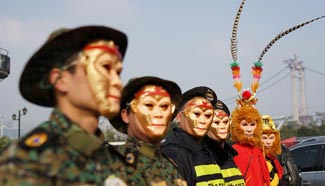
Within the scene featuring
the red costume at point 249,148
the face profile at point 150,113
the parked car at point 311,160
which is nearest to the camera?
the face profile at point 150,113

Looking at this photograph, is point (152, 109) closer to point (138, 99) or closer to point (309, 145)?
point (138, 99)

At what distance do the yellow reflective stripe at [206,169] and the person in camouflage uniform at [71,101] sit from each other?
6.17 ft

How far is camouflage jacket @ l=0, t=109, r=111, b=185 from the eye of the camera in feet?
5.56

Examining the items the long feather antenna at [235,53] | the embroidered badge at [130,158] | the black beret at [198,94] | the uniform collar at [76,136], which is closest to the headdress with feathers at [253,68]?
the long feather antenna at [235,53]

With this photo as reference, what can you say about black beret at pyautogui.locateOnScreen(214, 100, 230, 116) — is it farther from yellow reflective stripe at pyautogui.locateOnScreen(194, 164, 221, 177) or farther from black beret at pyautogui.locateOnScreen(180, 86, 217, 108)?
yellow reflective stripe at pyautogui.locateOnScreen(194, 164, 221, 177)

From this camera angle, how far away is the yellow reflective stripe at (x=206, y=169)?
3.87m

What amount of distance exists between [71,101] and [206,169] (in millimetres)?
2231

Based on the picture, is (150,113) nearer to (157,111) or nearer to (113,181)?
(157,111)

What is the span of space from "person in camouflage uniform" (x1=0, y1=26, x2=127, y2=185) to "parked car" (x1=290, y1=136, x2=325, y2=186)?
616 cm

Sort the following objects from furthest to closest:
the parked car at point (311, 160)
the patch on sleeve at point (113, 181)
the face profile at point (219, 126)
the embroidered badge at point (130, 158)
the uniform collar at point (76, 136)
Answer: the parked car at point (311, 160), the face profile at point (219, 126), the embroidered badge at point (130, 158), the patch on sleeve at point (113, 181), the uniform collar at point (76, 136)

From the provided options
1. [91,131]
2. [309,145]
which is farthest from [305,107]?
[91,131]

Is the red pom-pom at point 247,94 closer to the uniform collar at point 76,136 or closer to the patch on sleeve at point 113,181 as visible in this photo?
the patch on sleeve at point 113,181

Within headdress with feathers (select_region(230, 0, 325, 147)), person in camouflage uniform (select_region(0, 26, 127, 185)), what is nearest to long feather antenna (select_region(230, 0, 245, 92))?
headdress with feathers (select_region(230, 0, 325, 147))

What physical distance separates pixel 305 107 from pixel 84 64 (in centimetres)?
9349
